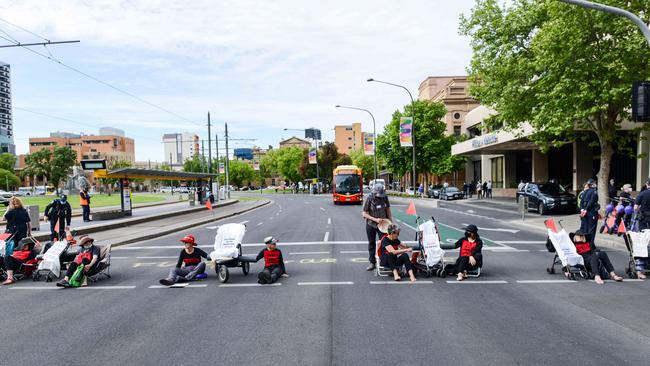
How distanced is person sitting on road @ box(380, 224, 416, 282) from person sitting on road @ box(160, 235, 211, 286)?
3588mm

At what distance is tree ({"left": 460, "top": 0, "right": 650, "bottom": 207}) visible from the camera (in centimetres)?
1797

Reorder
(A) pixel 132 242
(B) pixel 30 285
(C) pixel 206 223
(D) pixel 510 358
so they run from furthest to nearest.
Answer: (C) pixel 206 223 → (A) pixel 132 242 → (B) pixel 30 285 → (D) pixel 510 358

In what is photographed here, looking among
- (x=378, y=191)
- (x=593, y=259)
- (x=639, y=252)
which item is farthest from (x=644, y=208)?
(x=378, y=191)

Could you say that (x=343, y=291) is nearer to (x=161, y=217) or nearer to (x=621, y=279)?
(x=621, y=279)

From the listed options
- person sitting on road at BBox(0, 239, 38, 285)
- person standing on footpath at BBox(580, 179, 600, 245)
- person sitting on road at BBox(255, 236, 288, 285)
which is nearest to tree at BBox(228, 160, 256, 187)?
person sitting on road at BBox(0, 239, 38, 285)

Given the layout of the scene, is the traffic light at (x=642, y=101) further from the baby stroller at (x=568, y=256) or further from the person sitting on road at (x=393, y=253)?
the person sitting on road at (x=393, y=253)

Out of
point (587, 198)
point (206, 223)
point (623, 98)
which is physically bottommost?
point (206, 223)

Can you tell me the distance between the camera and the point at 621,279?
8.45 meters

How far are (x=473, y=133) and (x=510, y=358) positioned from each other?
170 ft

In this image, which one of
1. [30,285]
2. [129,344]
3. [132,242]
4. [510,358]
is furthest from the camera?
[132,242]

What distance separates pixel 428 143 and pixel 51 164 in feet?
221

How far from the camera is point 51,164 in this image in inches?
3216

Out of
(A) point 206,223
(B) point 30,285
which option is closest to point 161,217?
(A) point 206,223

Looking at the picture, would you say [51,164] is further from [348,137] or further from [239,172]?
[348,137]
